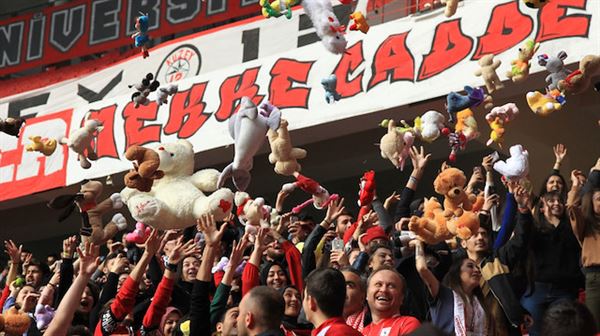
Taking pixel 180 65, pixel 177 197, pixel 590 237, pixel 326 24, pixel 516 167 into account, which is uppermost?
pixel 180 65

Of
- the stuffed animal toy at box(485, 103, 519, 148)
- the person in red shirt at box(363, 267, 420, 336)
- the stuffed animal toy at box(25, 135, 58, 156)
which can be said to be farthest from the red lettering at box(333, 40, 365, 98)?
the person in red shirt at box(363, 267, 420, 336)

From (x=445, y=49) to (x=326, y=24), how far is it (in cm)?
256

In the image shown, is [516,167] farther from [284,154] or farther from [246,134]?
[246,134]

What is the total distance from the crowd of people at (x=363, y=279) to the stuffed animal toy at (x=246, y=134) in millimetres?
396

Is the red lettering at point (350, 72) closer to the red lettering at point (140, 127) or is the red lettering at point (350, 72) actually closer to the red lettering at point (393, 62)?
the red lettering at point (393, 62)

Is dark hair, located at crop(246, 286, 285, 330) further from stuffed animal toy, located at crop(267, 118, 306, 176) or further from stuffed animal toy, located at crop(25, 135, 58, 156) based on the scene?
stuffed animal toy, located at crop(25, 135, 58, 156)

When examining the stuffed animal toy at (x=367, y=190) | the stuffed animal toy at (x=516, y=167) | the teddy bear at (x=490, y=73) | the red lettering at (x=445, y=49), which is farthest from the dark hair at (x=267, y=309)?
the red lettering at (x=445, y=49)

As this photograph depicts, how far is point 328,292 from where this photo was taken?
4.35m

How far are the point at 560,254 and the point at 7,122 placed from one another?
3.71 meters

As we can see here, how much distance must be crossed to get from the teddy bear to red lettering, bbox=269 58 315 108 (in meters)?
2.15

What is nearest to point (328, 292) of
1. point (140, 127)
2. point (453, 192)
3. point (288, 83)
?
point (453, 192)

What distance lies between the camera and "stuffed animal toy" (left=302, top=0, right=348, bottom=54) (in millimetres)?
6500

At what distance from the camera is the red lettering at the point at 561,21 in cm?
812

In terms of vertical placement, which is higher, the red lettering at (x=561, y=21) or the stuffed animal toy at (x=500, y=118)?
the red lettering at (x=561, y=21)
